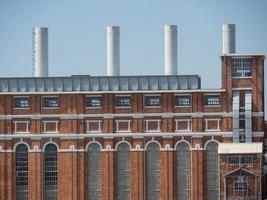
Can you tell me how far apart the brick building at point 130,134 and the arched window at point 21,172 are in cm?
11

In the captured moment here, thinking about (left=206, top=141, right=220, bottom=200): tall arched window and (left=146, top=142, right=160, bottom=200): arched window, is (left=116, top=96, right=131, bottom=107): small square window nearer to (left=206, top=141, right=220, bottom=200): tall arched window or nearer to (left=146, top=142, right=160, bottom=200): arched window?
(left=146, top=142, right=160, bottom=200): arched window

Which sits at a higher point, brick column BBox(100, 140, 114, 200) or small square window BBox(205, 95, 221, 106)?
small square window BBox(205, 95, 221, 106)

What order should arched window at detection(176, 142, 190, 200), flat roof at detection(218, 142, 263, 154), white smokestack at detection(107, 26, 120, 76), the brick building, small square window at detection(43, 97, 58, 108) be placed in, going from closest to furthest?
flat roof at detection(218, 142, 263, 154) < the brick building < arched window at detection(176, 142, 190, 200) < small square window at detection(43, 97, 58, 108) < white smokestack at detection(107, 26, 120, 76)

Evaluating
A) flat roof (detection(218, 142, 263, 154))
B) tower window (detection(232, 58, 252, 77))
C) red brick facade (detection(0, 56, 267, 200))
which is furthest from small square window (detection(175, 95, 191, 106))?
flat roof (detection(218, 142, 263, 154))

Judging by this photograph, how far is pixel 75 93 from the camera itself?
408ft

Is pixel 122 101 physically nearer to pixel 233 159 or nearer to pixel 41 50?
pixel 233 159

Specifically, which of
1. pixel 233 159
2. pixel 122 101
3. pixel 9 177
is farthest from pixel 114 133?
pixel 233 159

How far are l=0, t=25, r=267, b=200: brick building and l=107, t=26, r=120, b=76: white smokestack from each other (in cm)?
938

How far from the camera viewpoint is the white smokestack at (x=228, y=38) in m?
133

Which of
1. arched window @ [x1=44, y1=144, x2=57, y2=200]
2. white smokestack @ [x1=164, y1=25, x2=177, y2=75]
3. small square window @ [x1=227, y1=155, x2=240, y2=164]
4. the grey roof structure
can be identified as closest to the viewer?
small square window @ [x1=227, y1=155, x2=240, y2=164]

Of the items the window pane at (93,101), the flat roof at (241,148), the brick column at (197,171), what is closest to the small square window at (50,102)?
the window pane at (93,101)

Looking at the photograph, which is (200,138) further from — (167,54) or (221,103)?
(167,54)

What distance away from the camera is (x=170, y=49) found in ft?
440

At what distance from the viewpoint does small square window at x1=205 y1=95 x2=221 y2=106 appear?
402 feet
